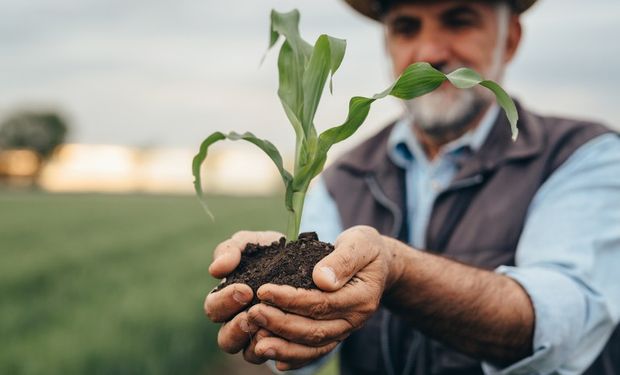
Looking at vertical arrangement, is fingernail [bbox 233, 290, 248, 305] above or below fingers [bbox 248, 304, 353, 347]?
above

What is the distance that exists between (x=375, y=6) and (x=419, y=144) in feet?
1.82

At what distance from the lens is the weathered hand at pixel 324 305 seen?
149cm

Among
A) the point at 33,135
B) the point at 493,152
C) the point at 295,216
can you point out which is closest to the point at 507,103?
the point at 295,216

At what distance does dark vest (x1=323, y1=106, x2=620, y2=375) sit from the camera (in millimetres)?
2443

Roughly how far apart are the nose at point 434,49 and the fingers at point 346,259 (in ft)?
3.82

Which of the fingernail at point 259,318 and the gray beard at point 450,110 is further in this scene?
the gray beard at point 450,110

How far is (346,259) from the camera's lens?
1526mm

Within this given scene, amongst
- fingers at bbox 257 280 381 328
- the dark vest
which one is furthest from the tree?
fingers at bbox 257 280 381 328

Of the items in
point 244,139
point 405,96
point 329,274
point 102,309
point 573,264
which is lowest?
point 102,309

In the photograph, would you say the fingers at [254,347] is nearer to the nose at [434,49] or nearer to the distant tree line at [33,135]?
the nose at [434,49]

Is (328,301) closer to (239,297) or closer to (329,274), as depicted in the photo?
(329,274)

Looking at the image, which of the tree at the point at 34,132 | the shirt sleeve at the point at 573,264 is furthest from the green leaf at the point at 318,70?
the tree at the point at 34,132

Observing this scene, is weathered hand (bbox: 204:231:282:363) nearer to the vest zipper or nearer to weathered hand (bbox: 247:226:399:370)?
weathered hand (bbox: 247:226:399:370)

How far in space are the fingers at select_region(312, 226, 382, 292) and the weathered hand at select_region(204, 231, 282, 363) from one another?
0.53ft
